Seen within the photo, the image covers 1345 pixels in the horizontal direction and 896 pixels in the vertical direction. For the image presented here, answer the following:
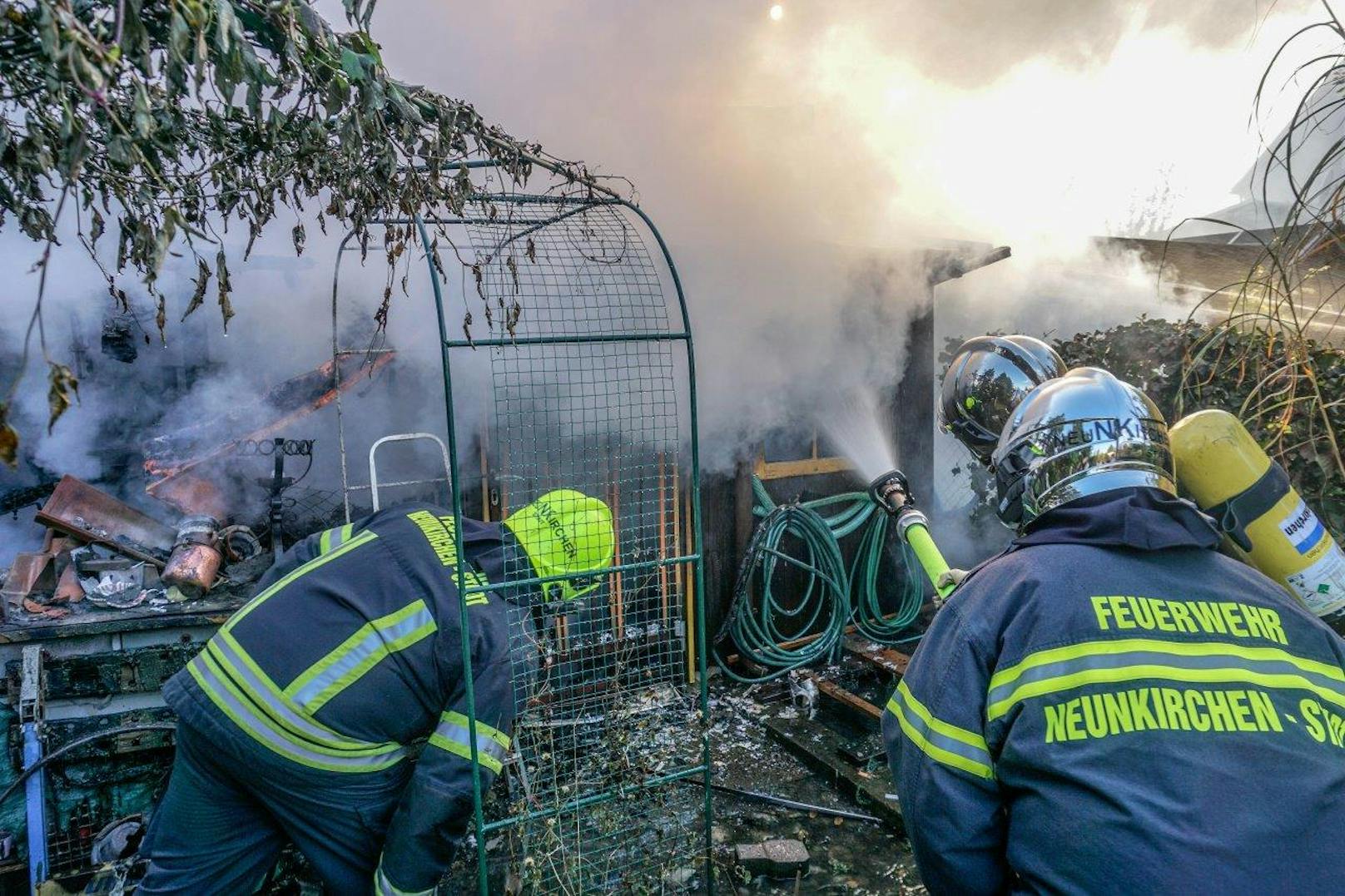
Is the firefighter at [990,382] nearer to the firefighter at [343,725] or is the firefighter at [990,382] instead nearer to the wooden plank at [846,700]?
the firefighter at [343,725]

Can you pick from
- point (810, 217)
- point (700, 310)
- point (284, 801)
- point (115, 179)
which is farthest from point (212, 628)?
Answer: point (810, 217)

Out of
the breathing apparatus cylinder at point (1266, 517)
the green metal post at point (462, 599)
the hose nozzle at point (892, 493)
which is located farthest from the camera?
the hose nozzle at point (892, 493)

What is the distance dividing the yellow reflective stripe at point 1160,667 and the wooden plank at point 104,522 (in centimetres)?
490

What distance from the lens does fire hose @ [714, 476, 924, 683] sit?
21.2ft

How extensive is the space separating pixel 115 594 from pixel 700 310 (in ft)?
15.9

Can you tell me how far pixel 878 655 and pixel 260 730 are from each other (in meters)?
5.10

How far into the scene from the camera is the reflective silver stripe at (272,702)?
253cm

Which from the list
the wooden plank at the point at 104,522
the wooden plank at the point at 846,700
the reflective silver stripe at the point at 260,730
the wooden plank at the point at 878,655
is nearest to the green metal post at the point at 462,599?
the reflective silver stripe at the point at 260,730

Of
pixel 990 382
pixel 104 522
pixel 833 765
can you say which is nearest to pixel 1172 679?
pixel 990 382

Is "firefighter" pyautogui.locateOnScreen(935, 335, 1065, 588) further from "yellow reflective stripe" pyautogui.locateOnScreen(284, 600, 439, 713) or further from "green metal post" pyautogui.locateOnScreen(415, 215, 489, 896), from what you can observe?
"yellow reflective stripe" pyautogui.locateOnScreen(284, 600, 439, 713)

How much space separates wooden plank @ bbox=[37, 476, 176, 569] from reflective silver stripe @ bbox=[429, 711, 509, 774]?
3027mm

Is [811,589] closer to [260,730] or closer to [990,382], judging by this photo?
[990,382]

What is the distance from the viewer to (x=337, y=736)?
8.48ft

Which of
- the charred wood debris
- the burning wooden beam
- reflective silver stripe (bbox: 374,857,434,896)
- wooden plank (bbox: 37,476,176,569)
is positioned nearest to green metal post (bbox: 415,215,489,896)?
reflective silver stripe (bbox: 374,857,434,896)
